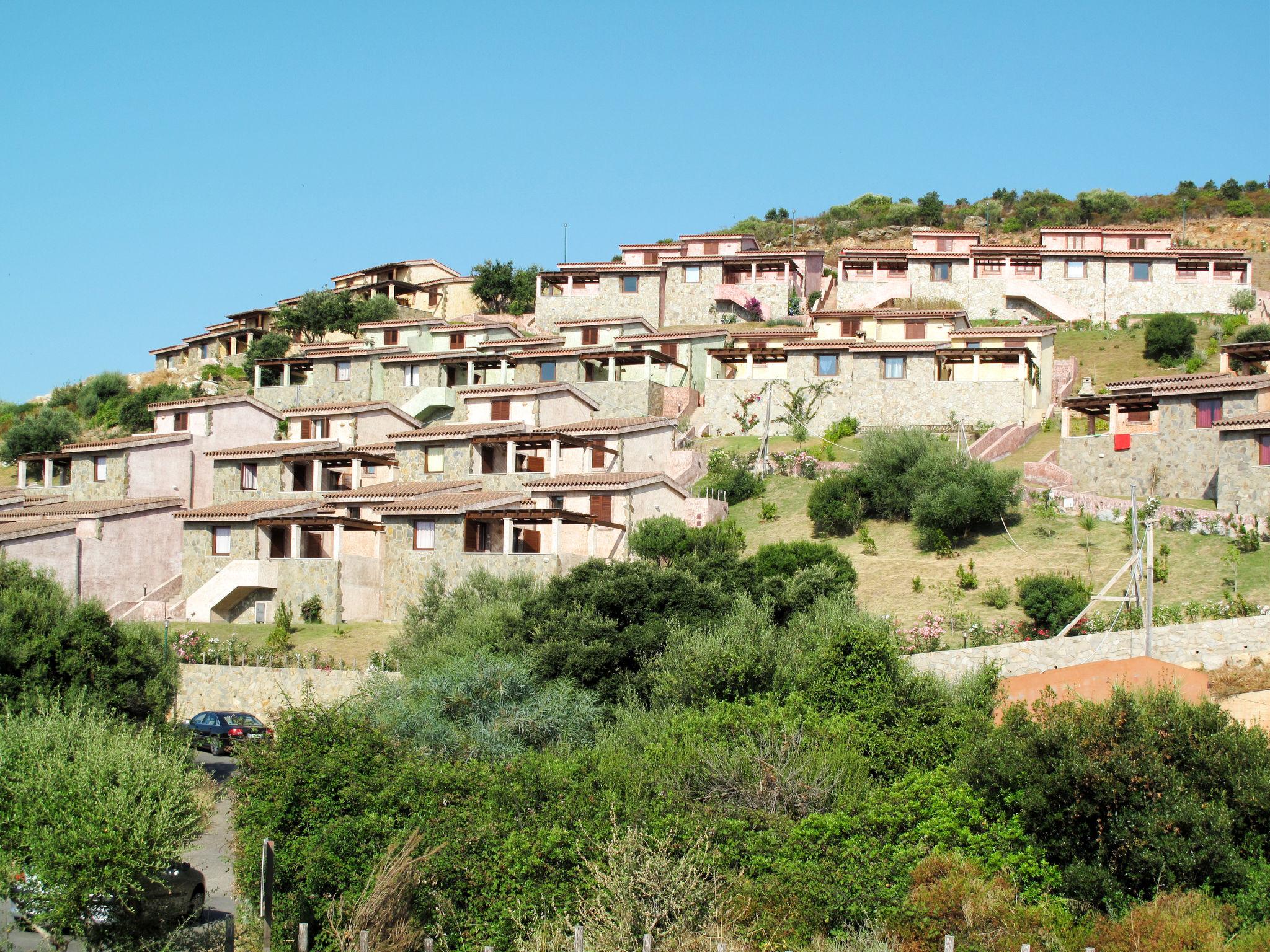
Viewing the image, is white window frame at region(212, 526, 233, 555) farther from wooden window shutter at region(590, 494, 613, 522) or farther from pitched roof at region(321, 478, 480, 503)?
wooden window shutter at region(590, 494, 613, 522)

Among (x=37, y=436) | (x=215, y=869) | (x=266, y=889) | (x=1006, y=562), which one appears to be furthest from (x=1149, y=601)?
(x=37, y=436)

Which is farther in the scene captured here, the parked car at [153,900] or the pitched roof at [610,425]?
the pitched roof at [610,425]

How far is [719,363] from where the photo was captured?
62781mm

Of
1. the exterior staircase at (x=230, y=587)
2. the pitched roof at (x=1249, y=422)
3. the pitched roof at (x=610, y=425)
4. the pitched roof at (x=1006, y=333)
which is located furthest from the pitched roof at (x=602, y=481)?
the pitched roof at (x=1006, y=333)

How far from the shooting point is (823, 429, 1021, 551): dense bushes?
43000 millimetres

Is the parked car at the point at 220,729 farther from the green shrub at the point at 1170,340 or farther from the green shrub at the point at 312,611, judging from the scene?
the green shrub at the point at 1170,340

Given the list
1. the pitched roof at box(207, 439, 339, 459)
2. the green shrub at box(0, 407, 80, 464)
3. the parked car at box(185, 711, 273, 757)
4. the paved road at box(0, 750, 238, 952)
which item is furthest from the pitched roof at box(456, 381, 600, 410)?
the green shrub at box(0, 407, 80, 464)

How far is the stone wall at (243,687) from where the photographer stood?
36.8 m

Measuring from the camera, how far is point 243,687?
38.6 meters

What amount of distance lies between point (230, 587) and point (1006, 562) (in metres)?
26.3

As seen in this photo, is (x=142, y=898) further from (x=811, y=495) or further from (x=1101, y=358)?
(x=1101, y=358)

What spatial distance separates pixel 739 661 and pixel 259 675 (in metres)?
16.0

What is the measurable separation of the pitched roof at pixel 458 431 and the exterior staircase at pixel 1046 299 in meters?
31.9

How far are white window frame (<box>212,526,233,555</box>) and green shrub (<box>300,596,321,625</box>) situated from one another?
16.8 feet
